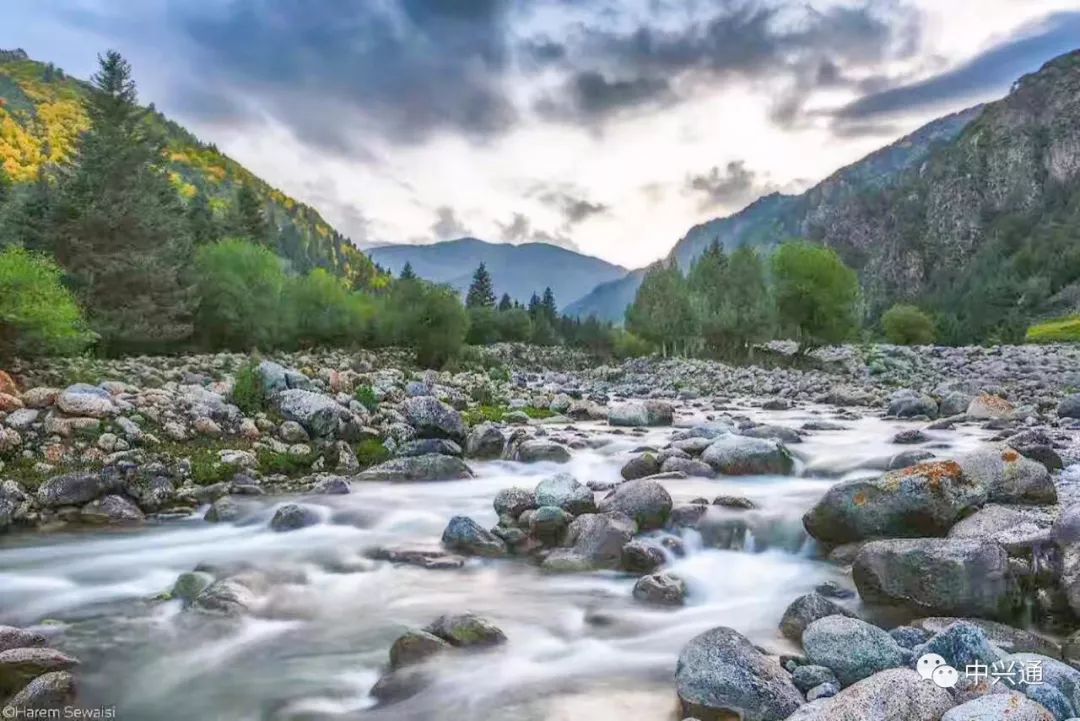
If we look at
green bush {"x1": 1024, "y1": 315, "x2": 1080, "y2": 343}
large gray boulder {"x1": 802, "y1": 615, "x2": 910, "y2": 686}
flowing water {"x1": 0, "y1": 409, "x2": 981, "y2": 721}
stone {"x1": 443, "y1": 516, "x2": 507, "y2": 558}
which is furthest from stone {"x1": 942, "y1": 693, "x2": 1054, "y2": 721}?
green bush {"x1": 1024, "y1": 315, "x2": 1080, "y2": 343}

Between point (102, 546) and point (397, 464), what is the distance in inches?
225

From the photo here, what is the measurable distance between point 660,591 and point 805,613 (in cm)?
183

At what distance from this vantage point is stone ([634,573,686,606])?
8383 mm

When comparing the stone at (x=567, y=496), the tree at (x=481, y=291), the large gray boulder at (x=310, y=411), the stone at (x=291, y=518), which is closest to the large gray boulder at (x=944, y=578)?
the stone at (x=567, y=496)

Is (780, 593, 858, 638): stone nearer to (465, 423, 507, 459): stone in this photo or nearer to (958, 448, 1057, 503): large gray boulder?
(958, 448, 1057, 503): large gray boulder

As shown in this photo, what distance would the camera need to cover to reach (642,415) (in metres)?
22.7

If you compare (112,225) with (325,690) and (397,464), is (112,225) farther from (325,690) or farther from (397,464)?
(325,690)

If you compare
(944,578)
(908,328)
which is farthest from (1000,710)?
(908,328)

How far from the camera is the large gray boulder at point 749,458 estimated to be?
46.0ft

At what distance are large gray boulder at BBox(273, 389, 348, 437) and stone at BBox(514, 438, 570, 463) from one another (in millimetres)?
4225

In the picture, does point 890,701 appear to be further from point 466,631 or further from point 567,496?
point 567,496

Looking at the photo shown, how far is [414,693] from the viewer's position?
20.7ft

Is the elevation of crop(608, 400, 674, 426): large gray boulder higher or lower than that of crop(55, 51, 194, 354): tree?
lower

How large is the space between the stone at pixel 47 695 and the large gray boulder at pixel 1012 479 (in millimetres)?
10260
